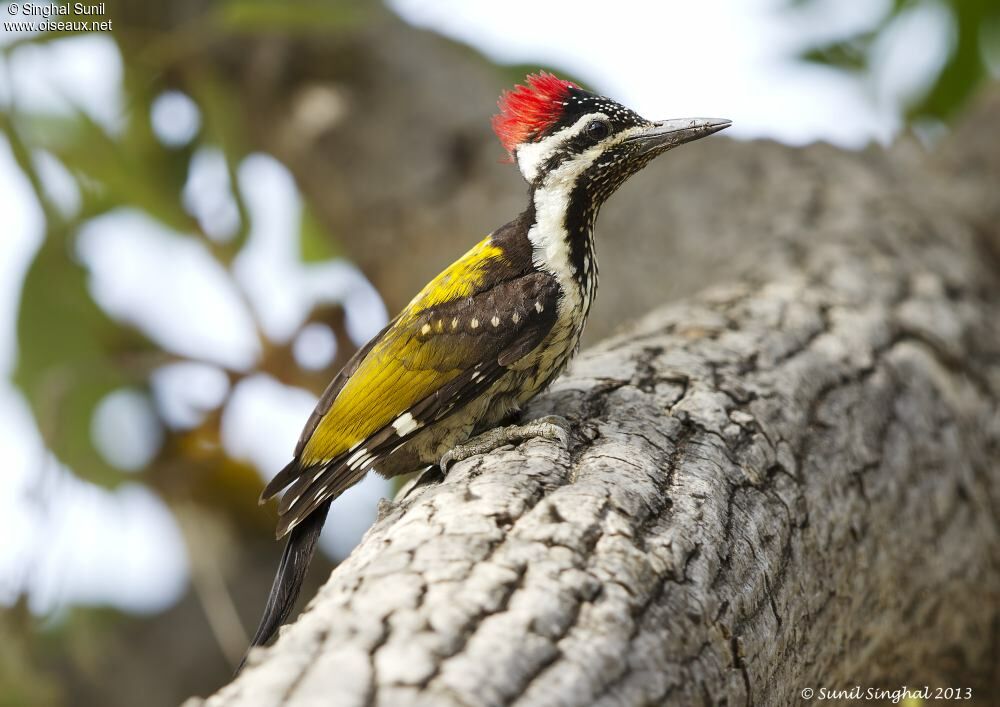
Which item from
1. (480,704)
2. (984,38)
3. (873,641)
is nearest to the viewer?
(480,704)

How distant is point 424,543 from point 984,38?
4.54m

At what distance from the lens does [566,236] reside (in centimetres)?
297

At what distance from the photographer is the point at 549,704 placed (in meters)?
1.55

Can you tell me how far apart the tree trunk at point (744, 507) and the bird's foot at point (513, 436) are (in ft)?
0.16

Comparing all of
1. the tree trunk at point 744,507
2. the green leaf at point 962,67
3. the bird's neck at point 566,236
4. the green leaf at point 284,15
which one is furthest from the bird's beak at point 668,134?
the green leaf at point 962,67

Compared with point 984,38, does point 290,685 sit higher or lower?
lower

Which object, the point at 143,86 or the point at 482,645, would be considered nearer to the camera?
the point at 482,645

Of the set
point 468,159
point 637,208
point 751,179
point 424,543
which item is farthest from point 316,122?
point 424,543

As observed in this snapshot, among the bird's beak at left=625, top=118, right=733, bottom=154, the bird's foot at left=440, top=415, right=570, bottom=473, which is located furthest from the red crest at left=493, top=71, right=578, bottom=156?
the bird's foot at left=440, top=415, right=570, bottom=473

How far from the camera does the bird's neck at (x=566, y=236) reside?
2898 millimetres

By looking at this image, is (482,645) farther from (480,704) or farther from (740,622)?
(740,622)

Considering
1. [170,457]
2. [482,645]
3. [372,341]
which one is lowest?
[170,457]

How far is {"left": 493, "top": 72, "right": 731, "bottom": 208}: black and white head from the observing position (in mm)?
3072

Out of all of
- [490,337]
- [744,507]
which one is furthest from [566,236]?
[744,507]
